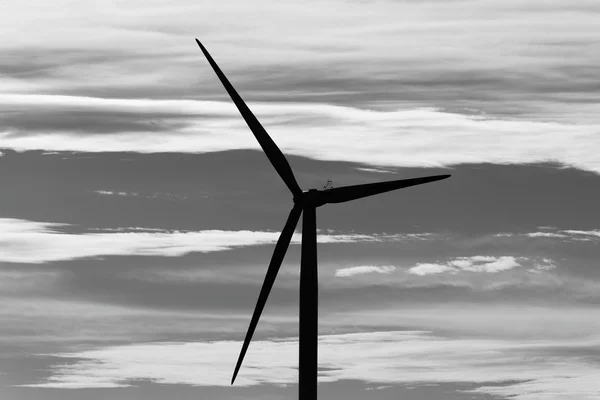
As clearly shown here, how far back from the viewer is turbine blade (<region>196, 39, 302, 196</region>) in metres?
97.8

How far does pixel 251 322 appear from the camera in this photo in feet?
322

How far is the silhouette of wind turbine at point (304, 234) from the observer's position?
3634 inches

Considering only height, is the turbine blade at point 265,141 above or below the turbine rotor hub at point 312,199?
above

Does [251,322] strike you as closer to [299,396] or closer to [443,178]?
[299,396]

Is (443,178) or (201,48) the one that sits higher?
(201,48)

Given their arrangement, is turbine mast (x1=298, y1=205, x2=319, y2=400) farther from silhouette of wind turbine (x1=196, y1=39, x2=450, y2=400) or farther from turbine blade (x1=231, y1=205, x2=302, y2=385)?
turbine blade (x1=231, y1=205, x2=302, y2=385)

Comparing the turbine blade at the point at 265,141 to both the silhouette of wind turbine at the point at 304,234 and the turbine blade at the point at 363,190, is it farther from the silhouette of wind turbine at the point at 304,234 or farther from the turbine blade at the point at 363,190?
the turbine blade at the point at 363,190

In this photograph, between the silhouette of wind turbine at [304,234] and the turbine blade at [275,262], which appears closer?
the silhouette of wind turbine at [304,234]

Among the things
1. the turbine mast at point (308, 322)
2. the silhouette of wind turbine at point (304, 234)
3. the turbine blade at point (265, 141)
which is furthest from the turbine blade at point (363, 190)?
the turbine mast at point (308, 322)

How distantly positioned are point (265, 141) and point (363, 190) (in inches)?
270

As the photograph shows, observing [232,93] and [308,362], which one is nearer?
[308,362]

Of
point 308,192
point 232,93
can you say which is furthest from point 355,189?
point 232,93

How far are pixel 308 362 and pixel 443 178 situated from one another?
13.4 m

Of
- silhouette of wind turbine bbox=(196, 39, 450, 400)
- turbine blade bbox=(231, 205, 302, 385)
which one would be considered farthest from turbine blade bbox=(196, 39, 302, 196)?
turbine blade bbox=(231, 205, 302, 385)
